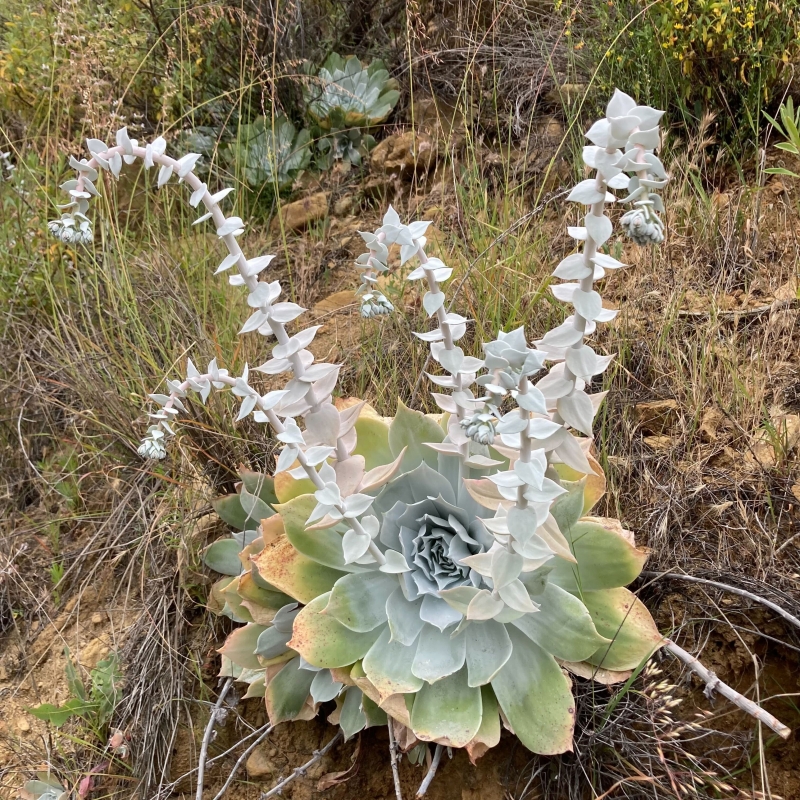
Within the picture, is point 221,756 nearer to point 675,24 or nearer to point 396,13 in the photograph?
point 675,24

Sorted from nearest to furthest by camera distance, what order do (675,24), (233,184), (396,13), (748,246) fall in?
(748,246), (675,24), (233,184), (396,13)

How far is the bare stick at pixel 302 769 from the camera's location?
1.36 metres

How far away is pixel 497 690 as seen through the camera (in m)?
1.28

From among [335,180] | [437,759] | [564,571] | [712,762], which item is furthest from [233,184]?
[712,762]

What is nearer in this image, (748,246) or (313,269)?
(748,246)

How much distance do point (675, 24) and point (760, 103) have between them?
44 cm

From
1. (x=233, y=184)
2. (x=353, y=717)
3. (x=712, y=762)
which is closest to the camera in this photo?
(x=712, y=762)

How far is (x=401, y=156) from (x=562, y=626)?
226 centimetres

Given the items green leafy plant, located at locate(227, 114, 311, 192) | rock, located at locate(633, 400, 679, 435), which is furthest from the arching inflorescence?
green leafy plant, located at locate(227, 114, 311, 192)

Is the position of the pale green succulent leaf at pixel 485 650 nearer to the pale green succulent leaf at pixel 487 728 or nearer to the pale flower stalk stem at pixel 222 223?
the pale green succulent leaf at pixel 487 728

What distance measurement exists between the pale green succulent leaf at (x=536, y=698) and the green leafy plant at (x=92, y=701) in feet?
3.08

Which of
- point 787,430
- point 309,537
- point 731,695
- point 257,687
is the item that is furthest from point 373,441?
point 787,430

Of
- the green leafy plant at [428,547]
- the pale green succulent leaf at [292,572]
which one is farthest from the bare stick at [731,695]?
the pale green succulent leaf at [292,572]

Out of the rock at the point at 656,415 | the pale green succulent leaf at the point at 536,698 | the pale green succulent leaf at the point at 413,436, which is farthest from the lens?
the rock at the point at 656,415
